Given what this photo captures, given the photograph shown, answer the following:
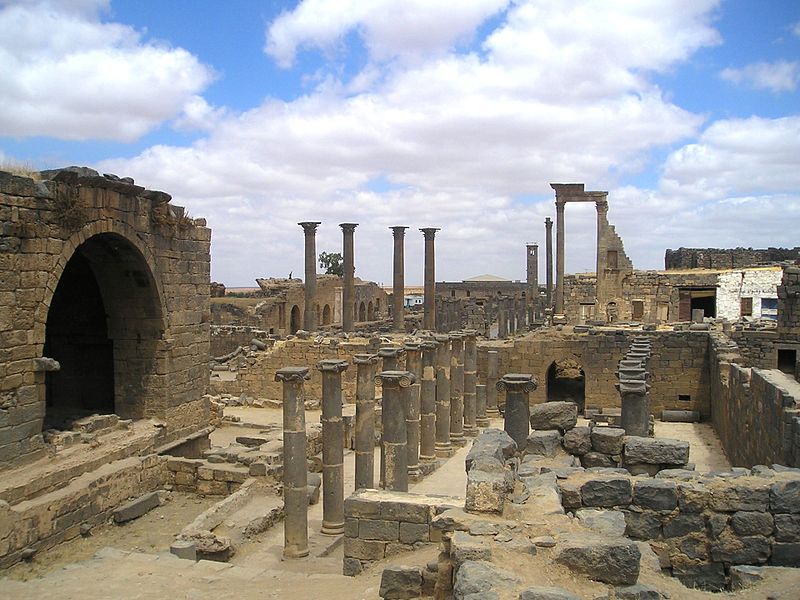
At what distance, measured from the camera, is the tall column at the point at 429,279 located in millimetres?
33844

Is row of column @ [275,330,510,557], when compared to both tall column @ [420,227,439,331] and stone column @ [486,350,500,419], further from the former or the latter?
tall column @ [420,227,439,331]

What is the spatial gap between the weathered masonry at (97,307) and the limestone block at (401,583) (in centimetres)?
700

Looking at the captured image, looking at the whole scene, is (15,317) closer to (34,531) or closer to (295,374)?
(34,531)

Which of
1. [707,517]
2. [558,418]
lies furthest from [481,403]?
A: [707,517]

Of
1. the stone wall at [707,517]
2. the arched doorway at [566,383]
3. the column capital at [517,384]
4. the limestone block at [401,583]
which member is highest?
the column capital at [517,384]

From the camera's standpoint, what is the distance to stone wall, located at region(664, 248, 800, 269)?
46.0m

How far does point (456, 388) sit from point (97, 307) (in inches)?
365

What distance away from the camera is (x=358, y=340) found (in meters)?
26.8

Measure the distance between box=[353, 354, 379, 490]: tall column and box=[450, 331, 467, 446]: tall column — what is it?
644 cm

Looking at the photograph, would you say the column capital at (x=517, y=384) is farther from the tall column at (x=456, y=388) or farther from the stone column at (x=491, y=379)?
the stone column at (x=491, y=379)

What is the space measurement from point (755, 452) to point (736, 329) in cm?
1439

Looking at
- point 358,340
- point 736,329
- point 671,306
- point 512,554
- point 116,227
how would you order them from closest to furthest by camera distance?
point 512,554
point 116,227
point 736,329
point 358,340
point 671,306

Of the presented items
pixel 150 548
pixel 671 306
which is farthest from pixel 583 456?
pixel 671 306

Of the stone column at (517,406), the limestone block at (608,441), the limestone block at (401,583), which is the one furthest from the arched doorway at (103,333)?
the limestone block at (608,441)
